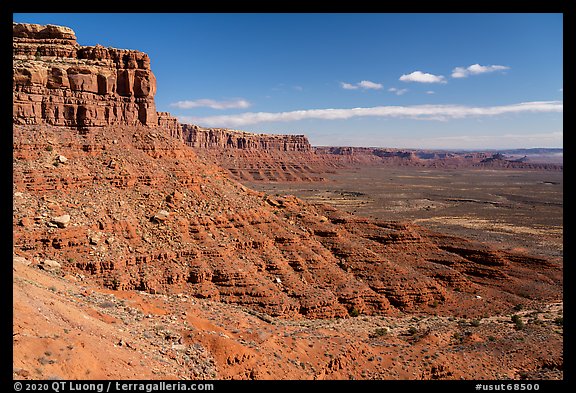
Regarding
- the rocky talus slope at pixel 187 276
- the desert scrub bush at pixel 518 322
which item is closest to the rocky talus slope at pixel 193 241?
the rocky talus slope at pixel 187 276

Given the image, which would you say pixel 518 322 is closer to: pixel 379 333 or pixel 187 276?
pixel 379 333

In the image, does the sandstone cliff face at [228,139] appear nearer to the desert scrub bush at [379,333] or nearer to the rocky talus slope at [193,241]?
the rocky talus slope at [193,241]

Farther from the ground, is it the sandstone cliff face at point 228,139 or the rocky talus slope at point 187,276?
the sandstone cliff face at point 228,139

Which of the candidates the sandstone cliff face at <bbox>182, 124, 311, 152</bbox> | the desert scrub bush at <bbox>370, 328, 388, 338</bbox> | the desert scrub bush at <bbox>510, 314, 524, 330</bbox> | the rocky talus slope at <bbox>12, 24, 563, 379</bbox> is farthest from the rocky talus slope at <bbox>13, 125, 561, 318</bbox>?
the sandstone cliff face at <bbox>182, 124, 311, 152</bbox>

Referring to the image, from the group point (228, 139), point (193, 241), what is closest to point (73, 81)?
point (193, 241)

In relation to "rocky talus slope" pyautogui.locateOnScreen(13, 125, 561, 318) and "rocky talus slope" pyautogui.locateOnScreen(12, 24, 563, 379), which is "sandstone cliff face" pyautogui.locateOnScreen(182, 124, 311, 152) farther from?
"rocky talus slope" pyautogui.locateOnScreen(13, 125, 561, 318)
